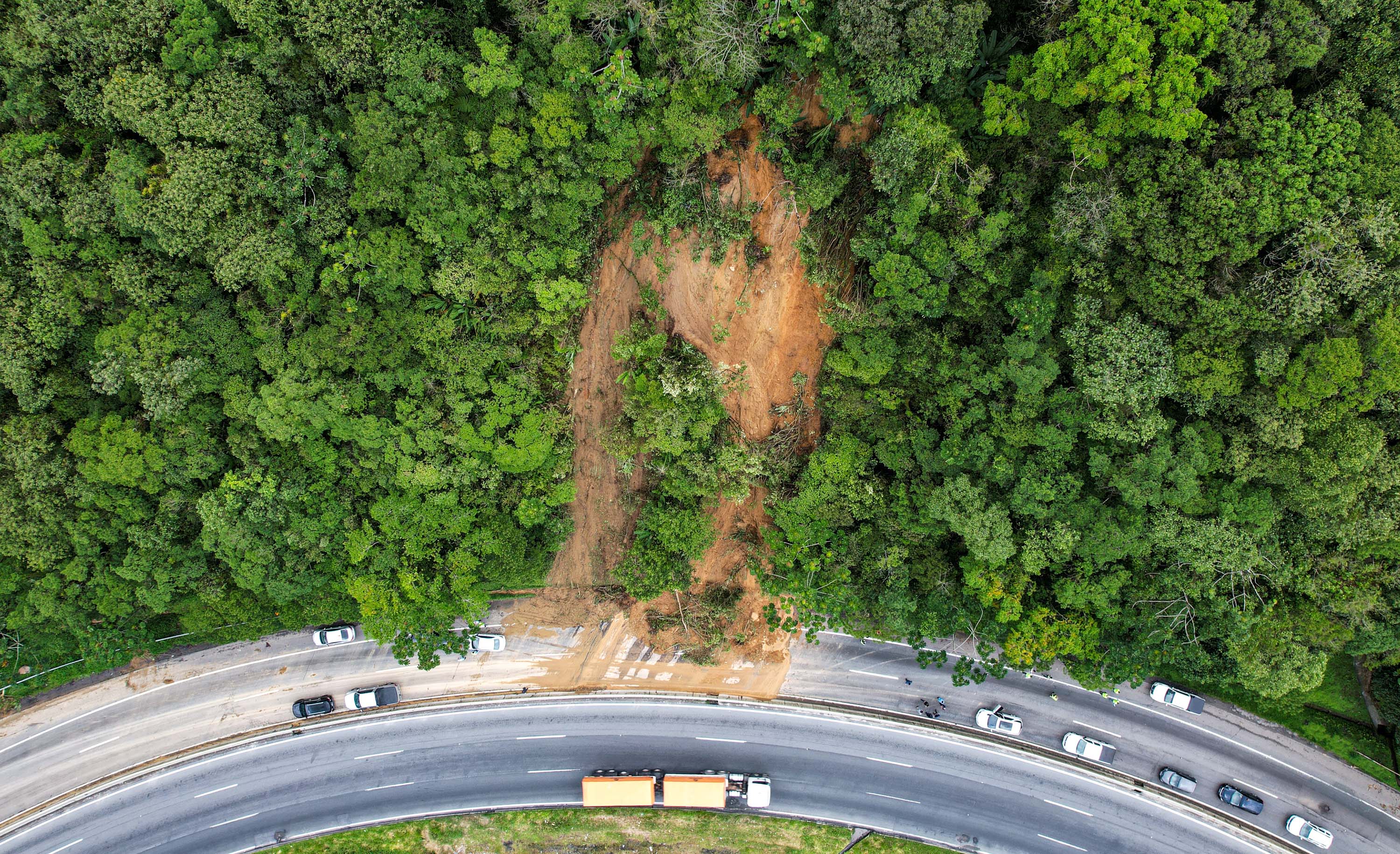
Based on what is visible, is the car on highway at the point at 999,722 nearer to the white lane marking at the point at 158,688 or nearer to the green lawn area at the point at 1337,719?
the green lawn area at the point at 1337,719

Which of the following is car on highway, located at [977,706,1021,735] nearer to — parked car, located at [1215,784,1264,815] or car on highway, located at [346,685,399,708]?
parked car, located at [1215,784,1264,815]

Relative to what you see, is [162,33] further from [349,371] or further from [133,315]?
[349,371]

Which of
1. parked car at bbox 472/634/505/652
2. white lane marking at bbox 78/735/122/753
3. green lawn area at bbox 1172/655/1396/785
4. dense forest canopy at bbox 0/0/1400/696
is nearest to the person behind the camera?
dense forest canopy at bbox 0/0/1400/696

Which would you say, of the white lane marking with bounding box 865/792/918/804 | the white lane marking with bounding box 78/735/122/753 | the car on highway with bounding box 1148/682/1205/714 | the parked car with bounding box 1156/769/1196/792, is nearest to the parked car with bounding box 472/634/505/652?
the white lane marking with bounding box 78/735/122/753

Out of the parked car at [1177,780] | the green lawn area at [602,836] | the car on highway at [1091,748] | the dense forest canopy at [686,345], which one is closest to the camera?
the dense forest canopy at [686,345]

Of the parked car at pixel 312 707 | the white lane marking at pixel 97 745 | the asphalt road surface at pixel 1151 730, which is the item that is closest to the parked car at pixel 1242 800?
the asphalt road surface at pixel 1151 730

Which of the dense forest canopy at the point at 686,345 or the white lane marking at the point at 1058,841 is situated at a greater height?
the dense forest canopy at the point at 686,345

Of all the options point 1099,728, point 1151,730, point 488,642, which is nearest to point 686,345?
point 488,642
